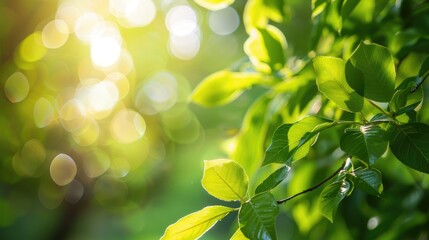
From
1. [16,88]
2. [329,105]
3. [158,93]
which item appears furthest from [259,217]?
[158,93]

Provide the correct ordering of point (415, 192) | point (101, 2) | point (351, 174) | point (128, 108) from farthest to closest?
point (128, 108) < point (101, 2) < point (415, 192) < point (351, 174)

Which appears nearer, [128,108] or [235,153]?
[235,153]

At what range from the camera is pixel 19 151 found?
6.31ft

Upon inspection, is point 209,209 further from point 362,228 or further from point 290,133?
point 362,228

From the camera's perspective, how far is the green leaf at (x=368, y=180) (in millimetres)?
340

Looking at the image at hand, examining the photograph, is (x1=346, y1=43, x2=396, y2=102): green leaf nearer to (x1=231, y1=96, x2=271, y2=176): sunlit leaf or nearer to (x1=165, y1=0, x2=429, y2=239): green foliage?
(x1=165, y1=0, x2=429, y2=239): green foliage

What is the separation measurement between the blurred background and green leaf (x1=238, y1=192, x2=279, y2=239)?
1.68 metres

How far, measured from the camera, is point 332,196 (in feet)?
1.17

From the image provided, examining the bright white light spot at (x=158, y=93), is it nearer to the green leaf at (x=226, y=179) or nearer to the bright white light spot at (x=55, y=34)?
the bright white light spot at (x=55, y=34)

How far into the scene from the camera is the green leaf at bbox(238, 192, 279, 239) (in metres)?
0.33

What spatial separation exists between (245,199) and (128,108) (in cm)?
238

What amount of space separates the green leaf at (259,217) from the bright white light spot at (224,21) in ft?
7.14

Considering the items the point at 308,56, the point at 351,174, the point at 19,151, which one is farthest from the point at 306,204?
the point at 19,151

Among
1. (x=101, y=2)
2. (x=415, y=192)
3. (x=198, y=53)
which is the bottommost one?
(x=198, y=53)
